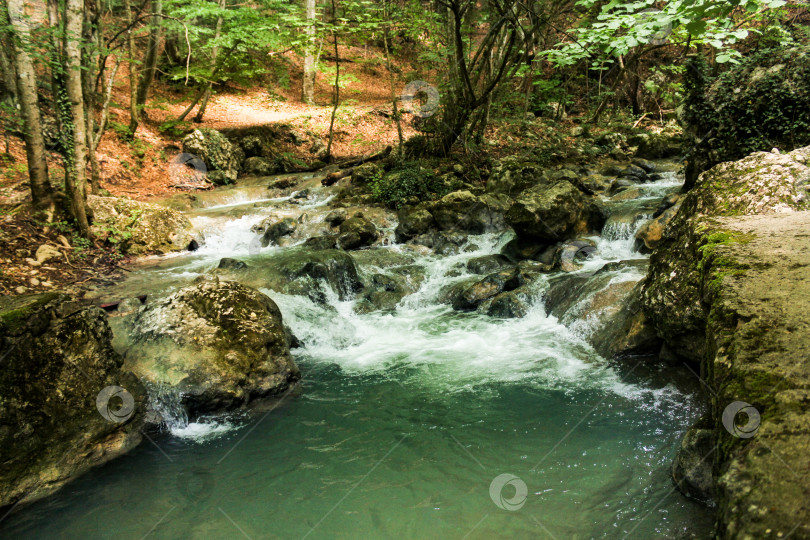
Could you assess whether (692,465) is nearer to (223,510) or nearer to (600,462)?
(600,462)

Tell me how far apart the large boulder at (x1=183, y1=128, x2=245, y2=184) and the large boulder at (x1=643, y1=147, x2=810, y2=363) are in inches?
523

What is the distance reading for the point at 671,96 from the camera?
738 inches

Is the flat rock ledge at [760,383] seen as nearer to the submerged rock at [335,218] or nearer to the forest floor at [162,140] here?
the forest floor at [162,140]

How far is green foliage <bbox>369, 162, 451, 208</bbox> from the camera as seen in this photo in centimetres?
1189

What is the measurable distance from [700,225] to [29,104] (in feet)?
31.1

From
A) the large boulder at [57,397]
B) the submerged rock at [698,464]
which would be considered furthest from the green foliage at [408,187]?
the submerged rock at [698,464]

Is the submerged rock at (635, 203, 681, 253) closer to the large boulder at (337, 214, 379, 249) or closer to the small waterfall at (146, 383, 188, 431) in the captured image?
the large boulder at (337, 214, 379, 249)

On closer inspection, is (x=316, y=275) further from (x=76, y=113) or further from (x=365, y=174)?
A: (x=365, y=174)

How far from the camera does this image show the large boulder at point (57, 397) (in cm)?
331

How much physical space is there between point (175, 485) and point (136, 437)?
2.93ft

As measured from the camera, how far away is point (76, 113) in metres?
7.63

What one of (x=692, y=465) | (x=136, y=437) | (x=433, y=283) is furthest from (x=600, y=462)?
(x=433, y=283)

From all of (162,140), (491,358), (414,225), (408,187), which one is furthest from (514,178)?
(162,140)

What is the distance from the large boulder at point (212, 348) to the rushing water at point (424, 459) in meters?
0.22
